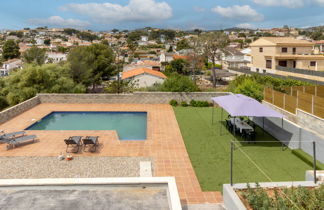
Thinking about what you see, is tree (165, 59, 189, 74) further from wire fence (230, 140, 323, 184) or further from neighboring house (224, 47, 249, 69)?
wire fence (230, 140, 323, 184)

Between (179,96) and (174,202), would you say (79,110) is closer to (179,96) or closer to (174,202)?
(179,96)

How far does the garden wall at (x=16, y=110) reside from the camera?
16.1 metres

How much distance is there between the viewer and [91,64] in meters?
39.0

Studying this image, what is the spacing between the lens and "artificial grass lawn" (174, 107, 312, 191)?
342 inches

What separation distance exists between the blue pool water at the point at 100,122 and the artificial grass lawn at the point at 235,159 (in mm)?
3146

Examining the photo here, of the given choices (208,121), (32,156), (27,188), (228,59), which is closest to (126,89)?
(208,121)

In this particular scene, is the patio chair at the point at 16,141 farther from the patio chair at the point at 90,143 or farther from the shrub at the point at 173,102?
the shrub at the point at 173,102

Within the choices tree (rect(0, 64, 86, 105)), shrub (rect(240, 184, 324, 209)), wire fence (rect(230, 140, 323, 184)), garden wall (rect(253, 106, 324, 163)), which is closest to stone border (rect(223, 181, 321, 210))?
shrub (rect(240, 184, 324, 209))

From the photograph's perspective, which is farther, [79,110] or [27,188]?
[79,110]

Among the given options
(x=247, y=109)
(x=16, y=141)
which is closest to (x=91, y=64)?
(x=16, y=141)

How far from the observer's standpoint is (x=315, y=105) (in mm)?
11469

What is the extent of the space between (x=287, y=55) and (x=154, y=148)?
134 ft

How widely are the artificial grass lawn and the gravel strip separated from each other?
7.34 feet

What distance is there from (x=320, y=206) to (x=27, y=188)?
20.3ft
